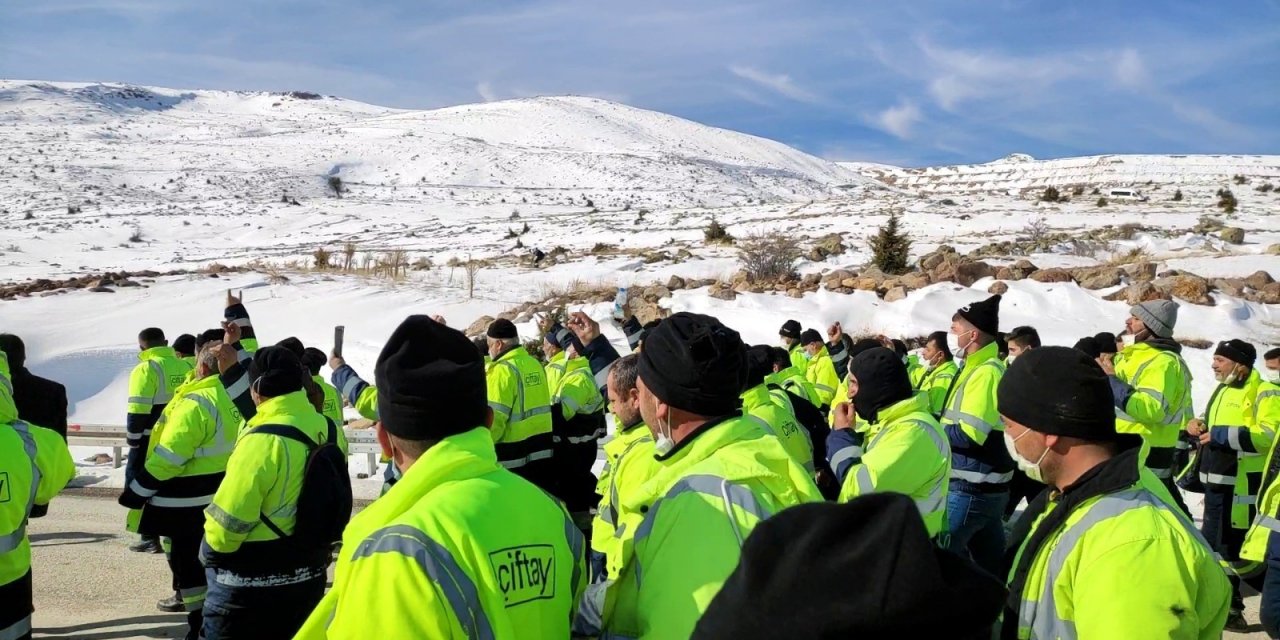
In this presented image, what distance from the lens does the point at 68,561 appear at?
24.8ft

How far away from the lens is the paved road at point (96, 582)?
6148 mm

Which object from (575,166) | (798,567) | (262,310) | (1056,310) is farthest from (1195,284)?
(575,166)

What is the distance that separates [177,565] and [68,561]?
2946mm

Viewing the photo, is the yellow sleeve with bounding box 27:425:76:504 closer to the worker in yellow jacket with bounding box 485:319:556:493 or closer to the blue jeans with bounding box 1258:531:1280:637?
the worker in yellow jacket with bounding box 485:319:556:493

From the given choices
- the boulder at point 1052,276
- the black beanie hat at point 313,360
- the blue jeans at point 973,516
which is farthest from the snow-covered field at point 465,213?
the blue jeans at point 973,516

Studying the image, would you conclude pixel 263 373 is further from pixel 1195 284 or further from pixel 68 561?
pixel 1195 284

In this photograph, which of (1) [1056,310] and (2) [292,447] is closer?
(2) [292,447]

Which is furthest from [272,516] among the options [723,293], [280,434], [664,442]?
[723,293]

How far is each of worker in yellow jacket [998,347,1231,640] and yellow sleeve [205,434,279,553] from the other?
3.29m

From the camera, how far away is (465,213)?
5525 centimetres

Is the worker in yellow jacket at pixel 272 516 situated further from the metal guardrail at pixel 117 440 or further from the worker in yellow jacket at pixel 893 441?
the metal guardrail at pixel 117 440

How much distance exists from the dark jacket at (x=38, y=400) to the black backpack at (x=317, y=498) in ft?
11.7

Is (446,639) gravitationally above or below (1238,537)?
above

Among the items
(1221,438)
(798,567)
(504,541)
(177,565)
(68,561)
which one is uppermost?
(798,567)
